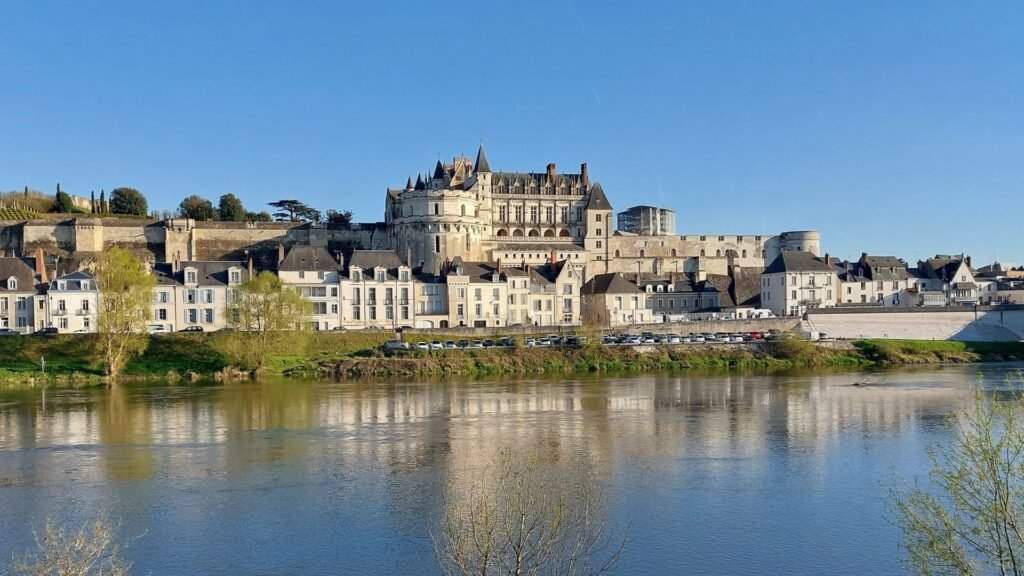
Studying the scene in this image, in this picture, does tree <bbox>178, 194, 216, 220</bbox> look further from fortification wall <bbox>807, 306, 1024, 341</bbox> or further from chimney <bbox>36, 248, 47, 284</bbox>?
fortification wall <bbox>807, 306, 1024, 341</bbox>

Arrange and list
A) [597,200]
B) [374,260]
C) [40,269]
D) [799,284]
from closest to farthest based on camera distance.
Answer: [40,269] → [374,260] → [799,284] → [597,200]

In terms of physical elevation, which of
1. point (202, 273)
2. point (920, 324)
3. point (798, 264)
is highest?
point (798, 264)

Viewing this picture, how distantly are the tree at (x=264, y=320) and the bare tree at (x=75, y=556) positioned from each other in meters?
21.8

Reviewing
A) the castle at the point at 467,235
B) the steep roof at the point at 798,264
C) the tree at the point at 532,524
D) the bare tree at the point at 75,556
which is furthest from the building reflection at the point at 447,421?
the castle at the point at 467,235

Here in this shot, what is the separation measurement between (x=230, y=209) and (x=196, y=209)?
226cm

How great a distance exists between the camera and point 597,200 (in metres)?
62.0

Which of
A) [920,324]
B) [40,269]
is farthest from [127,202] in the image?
[920,324]

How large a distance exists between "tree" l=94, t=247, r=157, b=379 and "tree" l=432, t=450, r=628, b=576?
21.4 metres

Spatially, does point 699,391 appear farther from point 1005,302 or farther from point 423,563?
point 1005,302

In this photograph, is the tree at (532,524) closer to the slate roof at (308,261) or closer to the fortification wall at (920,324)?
the slate roof at (308,261)

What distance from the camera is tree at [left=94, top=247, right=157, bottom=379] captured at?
107 ft

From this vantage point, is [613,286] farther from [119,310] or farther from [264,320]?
[119,310]

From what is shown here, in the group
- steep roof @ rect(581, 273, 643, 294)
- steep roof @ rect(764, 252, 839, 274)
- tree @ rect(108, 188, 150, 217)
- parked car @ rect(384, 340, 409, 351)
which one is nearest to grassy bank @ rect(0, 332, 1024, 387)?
parked car @ rect(384, 340, 409, 351)

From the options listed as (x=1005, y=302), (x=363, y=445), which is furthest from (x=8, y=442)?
(x=1005, y=302)
